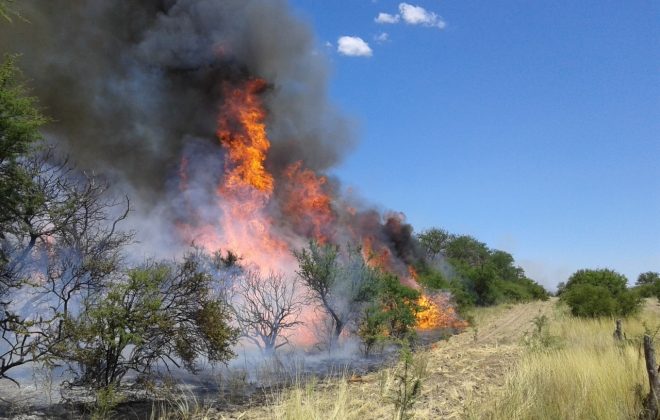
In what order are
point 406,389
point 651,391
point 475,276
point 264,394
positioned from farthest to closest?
point 475,276
point 264,394
point 651,391
point 406,389

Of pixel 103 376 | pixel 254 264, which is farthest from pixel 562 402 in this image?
pixel 254 264

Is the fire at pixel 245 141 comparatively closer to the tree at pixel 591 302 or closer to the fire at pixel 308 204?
the fire at pixel 308 204

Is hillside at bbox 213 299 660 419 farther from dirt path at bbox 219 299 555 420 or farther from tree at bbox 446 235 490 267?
tree at bbox 446 235 490 267

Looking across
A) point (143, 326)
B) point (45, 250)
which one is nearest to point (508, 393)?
point (143, 326)

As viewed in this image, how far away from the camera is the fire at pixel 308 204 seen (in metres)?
37.8

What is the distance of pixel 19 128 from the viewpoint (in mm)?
10617

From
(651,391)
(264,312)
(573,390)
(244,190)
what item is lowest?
(573,390)

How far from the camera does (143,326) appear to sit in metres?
11.9

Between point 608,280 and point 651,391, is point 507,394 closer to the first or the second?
point 651,391

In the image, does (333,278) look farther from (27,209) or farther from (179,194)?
(179,194)

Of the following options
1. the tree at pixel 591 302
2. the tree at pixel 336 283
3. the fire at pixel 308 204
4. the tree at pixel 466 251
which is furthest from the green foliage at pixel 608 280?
the tree at pixel 466 251

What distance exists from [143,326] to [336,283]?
485 inches

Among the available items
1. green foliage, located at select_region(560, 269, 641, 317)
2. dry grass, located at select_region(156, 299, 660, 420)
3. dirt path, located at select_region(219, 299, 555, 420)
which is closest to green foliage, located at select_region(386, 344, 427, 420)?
dry grass, located at select_region(156, 299, 660, 420)

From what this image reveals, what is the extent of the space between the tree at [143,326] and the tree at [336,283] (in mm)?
9057
